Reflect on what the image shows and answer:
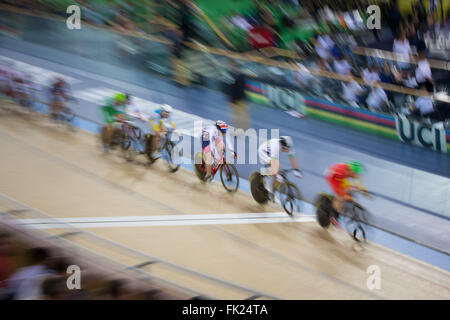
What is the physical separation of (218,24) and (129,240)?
18.5 feet

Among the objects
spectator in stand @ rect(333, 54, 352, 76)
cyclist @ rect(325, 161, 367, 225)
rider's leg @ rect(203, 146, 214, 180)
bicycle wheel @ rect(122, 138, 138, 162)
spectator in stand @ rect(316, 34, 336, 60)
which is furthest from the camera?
spectator in stand @ rect(316, 34, 336, 60)

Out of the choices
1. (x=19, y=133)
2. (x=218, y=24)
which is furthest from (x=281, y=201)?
(x=218, y=24)

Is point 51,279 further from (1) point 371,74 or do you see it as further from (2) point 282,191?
(1) point 371,74

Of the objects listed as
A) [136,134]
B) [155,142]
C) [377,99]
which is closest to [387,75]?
[377,99]

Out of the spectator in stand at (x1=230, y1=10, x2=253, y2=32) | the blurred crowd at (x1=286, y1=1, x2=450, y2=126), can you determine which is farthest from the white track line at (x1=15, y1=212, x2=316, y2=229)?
the spectator in stand at (x1=230, y1=10, x2=253, y2=32)

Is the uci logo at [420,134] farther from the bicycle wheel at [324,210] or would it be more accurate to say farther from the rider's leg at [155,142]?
the rider's leg at [155,142]

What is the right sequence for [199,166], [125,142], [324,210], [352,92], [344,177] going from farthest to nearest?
[352,92]
[125,142]
[199,166]
[324,210]
[344,177]

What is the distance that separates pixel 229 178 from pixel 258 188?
1.52ft

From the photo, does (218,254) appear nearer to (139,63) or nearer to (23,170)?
(23,170)

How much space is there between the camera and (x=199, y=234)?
593 cm

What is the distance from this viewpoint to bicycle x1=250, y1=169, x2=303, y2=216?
6.31 meters

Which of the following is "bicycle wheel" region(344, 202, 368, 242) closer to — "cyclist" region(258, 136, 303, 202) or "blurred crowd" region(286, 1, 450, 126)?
"cyclist" region(258, 136, 303, 202)

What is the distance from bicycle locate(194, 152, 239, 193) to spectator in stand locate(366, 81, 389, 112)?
8.34ft

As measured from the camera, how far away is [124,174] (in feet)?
24.0
